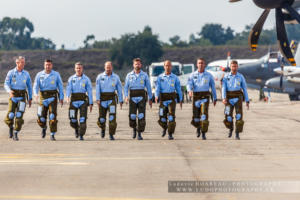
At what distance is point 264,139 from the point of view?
52.1 ft

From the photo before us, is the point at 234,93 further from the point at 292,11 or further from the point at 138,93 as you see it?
the point at 292,11

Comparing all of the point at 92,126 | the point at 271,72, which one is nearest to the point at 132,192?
the point at 92,126

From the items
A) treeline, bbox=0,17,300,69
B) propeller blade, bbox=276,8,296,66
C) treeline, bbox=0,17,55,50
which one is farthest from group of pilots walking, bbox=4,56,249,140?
treeline, bbox=0,17,55,50

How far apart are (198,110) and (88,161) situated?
16.6 ft

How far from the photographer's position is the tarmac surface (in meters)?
8.44

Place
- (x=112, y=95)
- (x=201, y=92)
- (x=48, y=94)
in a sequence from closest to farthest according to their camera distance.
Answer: (x=48, y=94), (x=112, y=95), (x=201, y=92)

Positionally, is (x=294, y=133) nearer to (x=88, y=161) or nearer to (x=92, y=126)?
(x=92, y=126)

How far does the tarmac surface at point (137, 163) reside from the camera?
332 inches

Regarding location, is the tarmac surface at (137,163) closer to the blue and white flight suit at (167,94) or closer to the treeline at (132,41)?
the blue and white flight suit at (167,94)

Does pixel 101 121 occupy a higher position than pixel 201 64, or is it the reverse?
pixel 201 64

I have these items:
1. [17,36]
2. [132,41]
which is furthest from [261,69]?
[17,36]

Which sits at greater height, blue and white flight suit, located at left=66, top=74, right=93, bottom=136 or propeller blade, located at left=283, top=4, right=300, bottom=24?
propeller blade, located at left=283, top=4, right=300, bottom=24

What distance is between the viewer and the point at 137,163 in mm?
11328

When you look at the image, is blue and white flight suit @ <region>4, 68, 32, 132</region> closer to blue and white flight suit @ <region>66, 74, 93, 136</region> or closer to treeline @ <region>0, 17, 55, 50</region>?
blue and white flight suit @ <region>66, 74, 93, 136</region>
